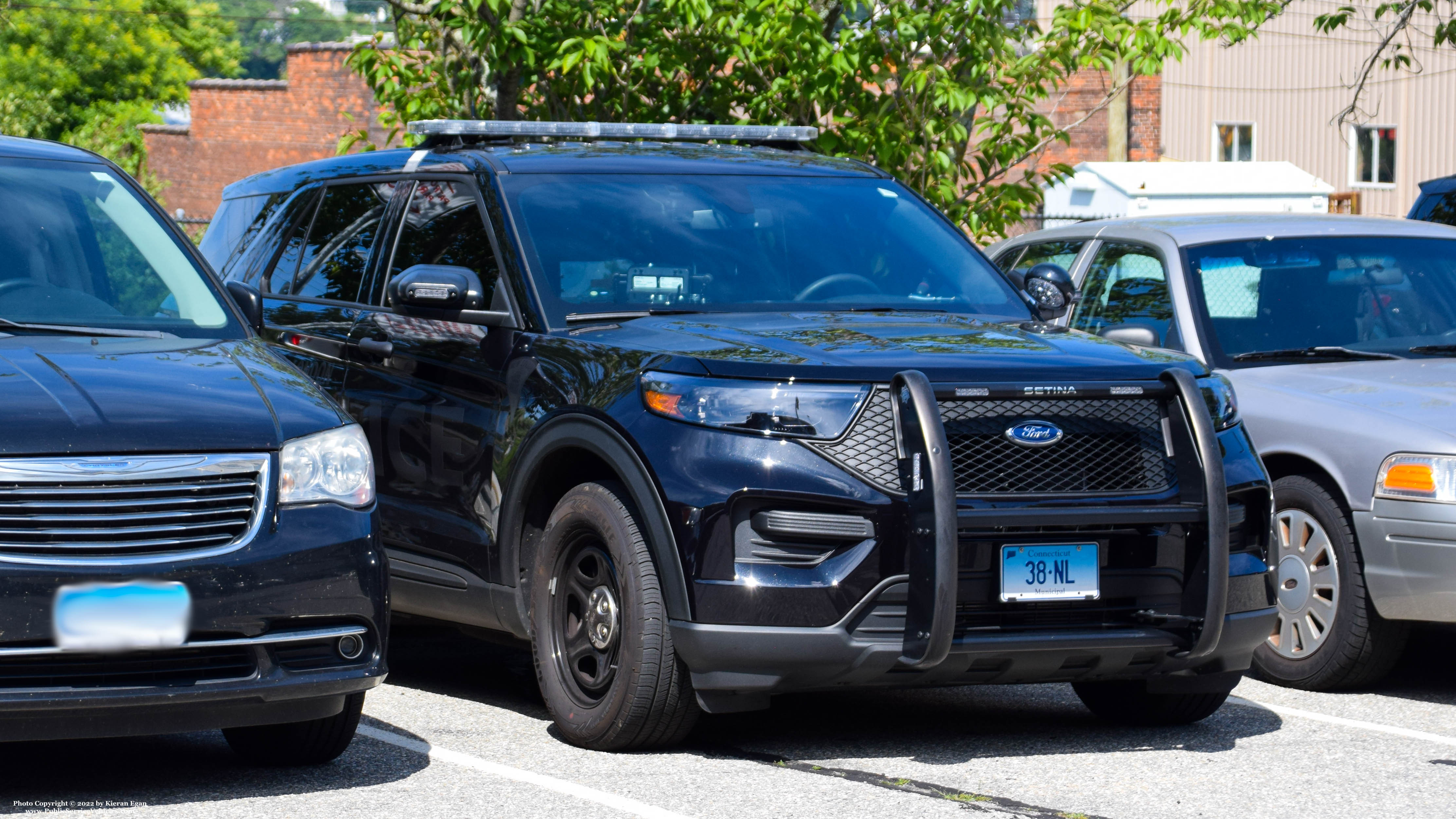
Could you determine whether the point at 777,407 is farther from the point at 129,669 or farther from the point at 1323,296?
the point at 1323,296

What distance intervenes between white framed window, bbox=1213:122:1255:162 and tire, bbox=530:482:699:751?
31.6 m

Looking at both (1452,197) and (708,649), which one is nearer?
(708,649)

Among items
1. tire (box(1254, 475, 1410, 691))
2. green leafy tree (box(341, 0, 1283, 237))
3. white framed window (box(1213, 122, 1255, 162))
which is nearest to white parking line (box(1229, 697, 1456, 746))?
tire (box(1254, 475, 1410, 691))

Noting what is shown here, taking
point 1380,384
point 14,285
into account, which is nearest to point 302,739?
point 14,285

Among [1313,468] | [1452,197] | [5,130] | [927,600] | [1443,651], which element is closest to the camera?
[927,600]

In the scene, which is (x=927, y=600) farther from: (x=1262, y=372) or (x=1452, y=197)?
(x=1452, y=197)

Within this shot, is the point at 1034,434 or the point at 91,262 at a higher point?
the point at 91,262

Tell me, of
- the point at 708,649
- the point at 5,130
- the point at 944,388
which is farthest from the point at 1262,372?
the point at 5,130

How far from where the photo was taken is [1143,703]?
6.32m

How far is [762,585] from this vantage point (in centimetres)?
521

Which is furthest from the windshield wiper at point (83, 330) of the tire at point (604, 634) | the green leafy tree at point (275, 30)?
the green leafy tree at point (275, 30)

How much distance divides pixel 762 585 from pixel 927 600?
44 centimetres

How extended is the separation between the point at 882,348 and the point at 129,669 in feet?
7.24

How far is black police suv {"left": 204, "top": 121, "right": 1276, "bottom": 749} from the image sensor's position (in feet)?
17.1
